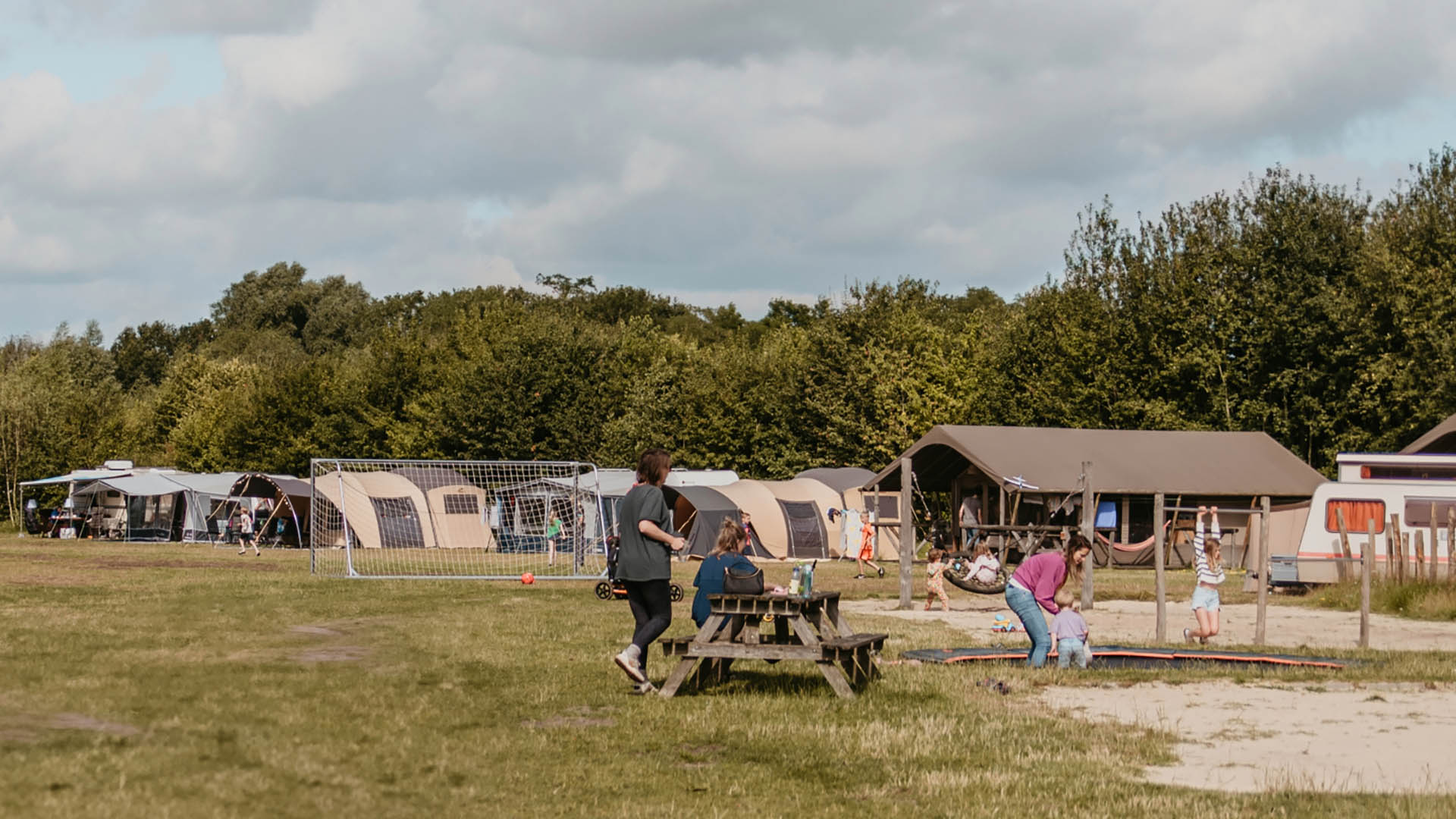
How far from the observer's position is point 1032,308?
50.9 metres

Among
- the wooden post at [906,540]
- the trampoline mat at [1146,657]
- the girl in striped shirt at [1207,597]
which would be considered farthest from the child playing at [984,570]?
the trampoline mat at [1146,657]

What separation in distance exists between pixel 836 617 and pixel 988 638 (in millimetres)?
5007

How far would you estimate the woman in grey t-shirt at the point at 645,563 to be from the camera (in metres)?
11.0

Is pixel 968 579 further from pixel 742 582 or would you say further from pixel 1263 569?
pixel 742 582

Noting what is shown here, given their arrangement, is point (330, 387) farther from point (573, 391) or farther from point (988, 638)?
point (988, 638)

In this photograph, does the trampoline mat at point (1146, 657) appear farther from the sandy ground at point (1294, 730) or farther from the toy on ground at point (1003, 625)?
the toy on ground at point (1003, 625)

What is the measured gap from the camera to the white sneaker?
1102 centimetres

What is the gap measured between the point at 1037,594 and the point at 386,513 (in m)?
32.5

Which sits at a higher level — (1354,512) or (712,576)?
(1354,512)

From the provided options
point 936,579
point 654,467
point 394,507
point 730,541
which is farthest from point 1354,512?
point 394,507

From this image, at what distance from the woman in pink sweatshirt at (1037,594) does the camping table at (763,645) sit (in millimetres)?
1963

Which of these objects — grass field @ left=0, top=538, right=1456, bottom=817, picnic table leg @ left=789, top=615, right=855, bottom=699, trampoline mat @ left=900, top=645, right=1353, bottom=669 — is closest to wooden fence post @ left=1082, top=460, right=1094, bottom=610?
trampoline mat @ left=900, top=645, right=1353, bottom=669

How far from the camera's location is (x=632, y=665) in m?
11.0

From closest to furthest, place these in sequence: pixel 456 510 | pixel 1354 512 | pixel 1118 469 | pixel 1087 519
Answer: pixel 1087 519 < pixel 1354 512 < pixel 1118 469 < pixel 456 510
